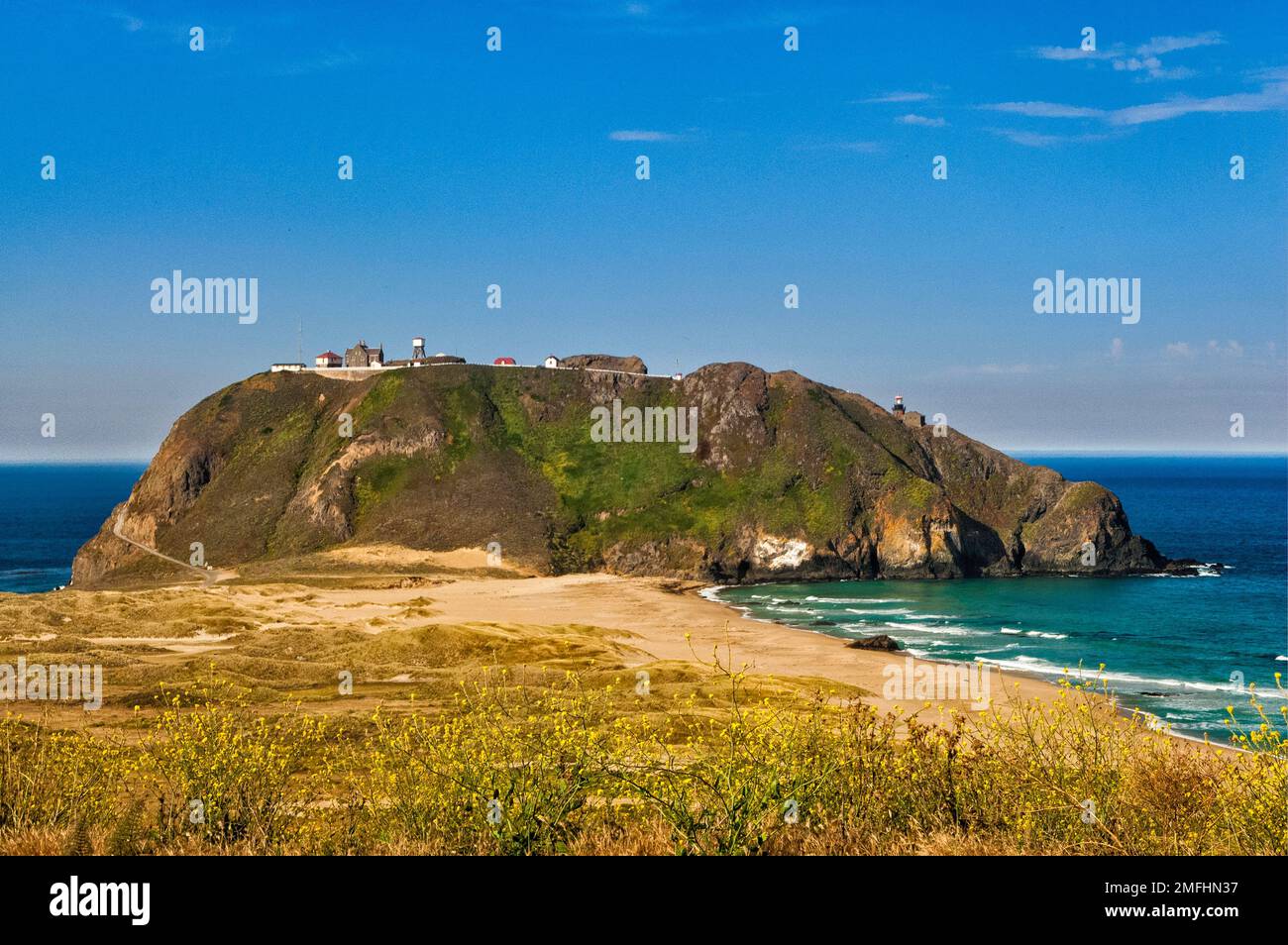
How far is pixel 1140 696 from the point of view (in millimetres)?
58375

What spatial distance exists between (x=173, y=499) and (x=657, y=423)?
70557 mm

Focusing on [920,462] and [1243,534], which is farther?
[1243,534]

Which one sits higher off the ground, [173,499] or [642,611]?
[173,499]

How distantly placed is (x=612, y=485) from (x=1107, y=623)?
7082 cm

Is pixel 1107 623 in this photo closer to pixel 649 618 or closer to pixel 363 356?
pixel 649 618

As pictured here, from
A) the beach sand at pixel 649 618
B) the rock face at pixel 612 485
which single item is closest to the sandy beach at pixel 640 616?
the beach sand at pixel 649 618

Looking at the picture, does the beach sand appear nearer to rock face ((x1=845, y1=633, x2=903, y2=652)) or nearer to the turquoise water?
rock face ((x1=845, y1=633, x2=903, y2=652))

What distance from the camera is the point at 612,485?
141m

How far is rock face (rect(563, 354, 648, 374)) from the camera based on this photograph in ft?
585

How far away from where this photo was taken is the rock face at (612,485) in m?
123

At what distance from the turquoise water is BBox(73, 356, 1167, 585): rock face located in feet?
26.4
